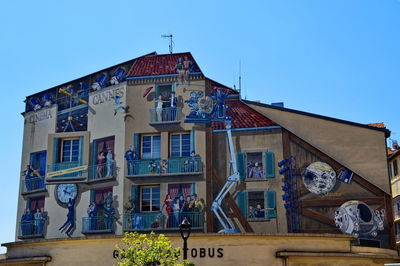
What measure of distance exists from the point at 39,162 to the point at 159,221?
373 inches

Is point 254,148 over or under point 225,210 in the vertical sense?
over

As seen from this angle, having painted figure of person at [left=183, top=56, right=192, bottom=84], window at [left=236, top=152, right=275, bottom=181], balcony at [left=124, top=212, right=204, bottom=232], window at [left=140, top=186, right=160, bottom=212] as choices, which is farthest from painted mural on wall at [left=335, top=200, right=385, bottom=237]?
painted figure of person at [left=183, top=56, right=192, bottom=84]

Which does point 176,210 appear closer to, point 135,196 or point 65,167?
point 135,196

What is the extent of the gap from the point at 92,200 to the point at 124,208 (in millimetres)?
2459

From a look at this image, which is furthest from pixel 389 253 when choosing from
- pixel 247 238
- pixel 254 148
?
pixel 254 148

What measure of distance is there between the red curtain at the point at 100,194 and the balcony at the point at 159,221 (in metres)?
2.00

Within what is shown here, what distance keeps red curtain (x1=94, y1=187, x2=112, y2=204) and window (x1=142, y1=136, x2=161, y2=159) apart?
112 inches

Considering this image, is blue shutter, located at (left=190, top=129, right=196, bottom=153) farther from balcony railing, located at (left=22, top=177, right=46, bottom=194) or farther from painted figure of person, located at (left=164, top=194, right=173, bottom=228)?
balcony railing, located at (left=22, top=177, right=46, bottom=194)

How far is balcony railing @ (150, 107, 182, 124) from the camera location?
108ft

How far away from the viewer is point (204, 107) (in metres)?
33.1

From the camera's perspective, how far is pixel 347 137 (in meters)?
31.7

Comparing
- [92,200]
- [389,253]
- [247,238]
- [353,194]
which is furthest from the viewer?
Result: [92,200]

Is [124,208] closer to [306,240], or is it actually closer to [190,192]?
[190,192]

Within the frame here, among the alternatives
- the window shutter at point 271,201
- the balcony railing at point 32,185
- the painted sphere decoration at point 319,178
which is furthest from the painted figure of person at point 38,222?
the painted sphere decoration at point 319,178
